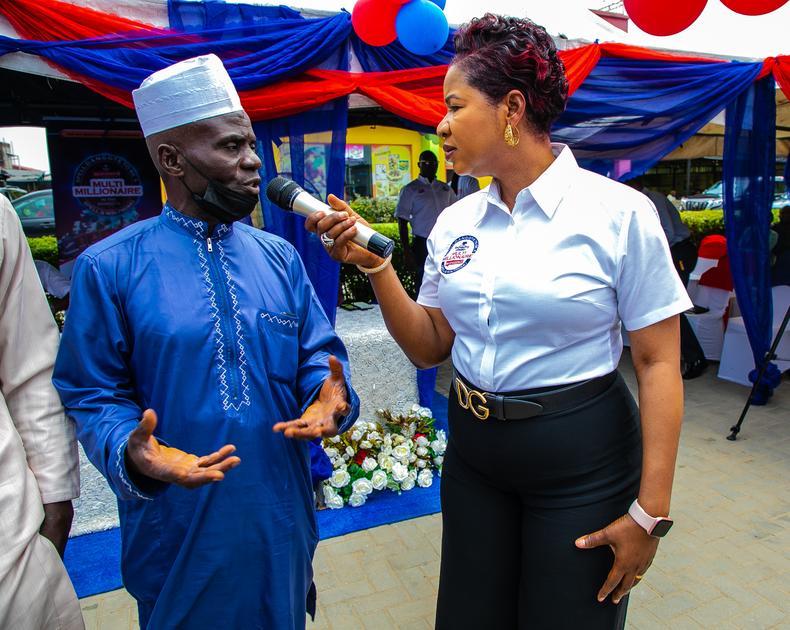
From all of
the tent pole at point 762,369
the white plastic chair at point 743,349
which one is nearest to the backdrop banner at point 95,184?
the tent pole at point 762,369

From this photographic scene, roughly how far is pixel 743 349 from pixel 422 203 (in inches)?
130

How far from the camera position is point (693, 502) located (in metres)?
3.46

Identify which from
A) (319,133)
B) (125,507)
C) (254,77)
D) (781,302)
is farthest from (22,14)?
(781,302)

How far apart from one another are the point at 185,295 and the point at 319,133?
239cm

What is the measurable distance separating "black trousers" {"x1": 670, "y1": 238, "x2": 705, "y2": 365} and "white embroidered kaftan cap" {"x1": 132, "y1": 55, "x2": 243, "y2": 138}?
17.1 ft

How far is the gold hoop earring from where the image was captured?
1.43 meters

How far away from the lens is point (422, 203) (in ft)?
19.5

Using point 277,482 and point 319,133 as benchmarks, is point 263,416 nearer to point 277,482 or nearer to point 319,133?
point 277,482

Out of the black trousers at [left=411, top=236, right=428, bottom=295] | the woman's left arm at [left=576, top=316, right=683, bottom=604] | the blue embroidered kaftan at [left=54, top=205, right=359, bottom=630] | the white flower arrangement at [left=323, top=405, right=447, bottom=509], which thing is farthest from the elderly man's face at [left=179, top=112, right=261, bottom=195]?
the black trousers at [left=411, top=236, right=428, bottom=295]

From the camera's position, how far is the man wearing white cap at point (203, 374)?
131 centimetres

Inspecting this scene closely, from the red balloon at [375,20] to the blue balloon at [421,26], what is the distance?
0.15ft

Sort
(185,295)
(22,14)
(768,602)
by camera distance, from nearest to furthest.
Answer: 1. (185,295)
2. (768,602)
3. (22,14)

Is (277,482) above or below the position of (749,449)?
above

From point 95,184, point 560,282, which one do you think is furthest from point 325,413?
point 95,184
